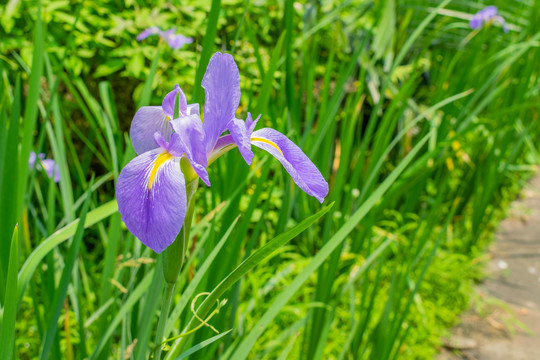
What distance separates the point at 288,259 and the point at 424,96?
1.28 meters

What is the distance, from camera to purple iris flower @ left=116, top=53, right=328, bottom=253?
18.3 inches

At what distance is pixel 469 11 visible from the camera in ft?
8.69

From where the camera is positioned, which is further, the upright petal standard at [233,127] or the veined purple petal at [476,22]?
the veined purple petal at [476,22]

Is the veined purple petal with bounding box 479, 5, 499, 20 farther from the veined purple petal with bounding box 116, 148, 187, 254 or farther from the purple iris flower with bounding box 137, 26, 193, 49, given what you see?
the veined purple petal with bounding box 116, 148, 187, 254

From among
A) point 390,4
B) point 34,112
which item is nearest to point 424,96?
point 390,4

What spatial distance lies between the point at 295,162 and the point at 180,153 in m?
0.13

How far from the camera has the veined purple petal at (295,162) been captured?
0.54 m

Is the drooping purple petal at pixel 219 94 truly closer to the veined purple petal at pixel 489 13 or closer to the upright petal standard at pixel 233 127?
the upright petal standard at pixel 233 127

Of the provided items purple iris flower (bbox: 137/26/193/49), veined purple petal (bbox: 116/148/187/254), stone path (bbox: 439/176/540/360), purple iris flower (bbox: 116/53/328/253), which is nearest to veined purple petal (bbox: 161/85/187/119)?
purple iris flower (bbox: 116/53/328/253)

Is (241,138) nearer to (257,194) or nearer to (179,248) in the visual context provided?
(179,248)

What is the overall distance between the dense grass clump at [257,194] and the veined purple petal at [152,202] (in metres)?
0.11

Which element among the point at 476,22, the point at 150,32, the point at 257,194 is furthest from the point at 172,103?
the point at 476,22

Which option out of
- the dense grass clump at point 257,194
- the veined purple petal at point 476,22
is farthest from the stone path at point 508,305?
the veined purple petal at point 476,22

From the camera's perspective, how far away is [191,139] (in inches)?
20.7
